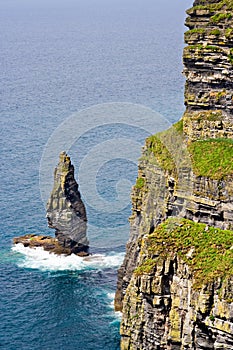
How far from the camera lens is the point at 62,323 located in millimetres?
117188

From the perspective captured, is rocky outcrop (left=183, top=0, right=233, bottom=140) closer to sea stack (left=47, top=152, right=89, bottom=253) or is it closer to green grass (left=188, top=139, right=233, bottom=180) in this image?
green grass (left=188, top=139, right=233, bottom=180)

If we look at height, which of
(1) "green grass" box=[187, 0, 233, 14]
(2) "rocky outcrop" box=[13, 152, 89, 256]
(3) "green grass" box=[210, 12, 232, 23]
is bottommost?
(2) "rocky outcrop" box=[13, 152, 89, 256]

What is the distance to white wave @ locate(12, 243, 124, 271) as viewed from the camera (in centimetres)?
13875

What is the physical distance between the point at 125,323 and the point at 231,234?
17629 millimetres

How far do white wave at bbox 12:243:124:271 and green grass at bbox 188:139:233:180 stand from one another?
4996 cm

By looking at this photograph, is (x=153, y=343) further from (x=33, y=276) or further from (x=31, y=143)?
(x=31, y=143)

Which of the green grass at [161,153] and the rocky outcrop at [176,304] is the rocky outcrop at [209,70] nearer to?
the green grass at [161,153]

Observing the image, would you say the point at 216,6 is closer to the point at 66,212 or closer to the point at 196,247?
the point at 196,247

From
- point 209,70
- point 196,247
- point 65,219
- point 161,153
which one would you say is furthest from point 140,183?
point 65,219

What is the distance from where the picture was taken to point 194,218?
87062mm

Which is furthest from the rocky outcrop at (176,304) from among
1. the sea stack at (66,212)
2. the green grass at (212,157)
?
the sea stack at (66,212)

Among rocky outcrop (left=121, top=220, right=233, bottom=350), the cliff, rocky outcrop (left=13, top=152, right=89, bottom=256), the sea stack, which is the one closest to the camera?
rocky outcrop (left=121, top=220, right=233, bottom=350)

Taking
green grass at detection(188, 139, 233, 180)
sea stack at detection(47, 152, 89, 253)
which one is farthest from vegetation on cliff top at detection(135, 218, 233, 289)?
sea stack at detection(47, 152, 89, 253)

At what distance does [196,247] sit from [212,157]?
12.1 meters
